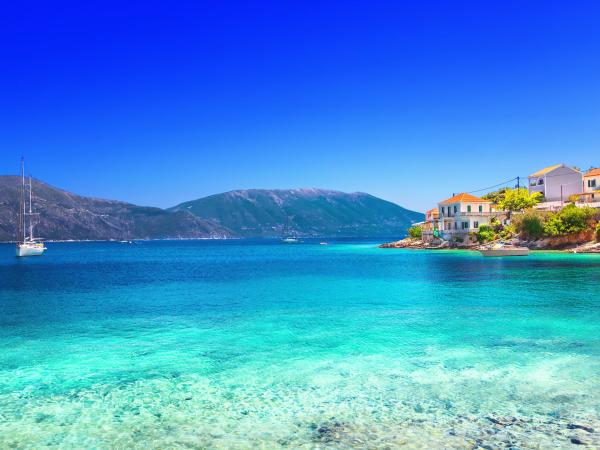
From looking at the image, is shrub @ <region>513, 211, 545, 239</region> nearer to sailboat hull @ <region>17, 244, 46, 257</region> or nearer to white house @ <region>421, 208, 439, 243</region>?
white house @ <region>421, 208, 439, 243</region>

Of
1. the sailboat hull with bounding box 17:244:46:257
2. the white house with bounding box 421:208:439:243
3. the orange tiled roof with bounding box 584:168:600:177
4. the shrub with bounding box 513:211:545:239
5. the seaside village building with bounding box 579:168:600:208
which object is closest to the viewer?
the shrub with bounding box 513:211:545:239

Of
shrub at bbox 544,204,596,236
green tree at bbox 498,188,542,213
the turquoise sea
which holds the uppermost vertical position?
green tree at bbox 498,188,542,213

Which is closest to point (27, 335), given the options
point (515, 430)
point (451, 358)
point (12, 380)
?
point (12, 380)

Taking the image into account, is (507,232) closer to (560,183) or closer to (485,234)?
(485,234)

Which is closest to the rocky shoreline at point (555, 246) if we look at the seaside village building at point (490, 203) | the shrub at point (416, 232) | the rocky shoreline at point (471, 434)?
the seaside village building at point (490, 203)

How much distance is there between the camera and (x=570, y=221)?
74.0m

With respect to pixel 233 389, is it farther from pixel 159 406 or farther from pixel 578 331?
pixel 578 331

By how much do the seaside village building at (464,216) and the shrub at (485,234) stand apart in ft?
5.87

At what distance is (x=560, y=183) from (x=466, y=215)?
21684 mm

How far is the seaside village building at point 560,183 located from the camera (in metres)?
93.6

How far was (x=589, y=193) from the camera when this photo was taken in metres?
86.5

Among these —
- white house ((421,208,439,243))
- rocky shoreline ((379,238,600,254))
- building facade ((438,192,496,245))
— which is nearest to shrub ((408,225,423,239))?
white house ((421,208,439,243))

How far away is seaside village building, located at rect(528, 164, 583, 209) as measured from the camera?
93625 mm

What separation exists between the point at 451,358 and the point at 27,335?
57.7 ft
